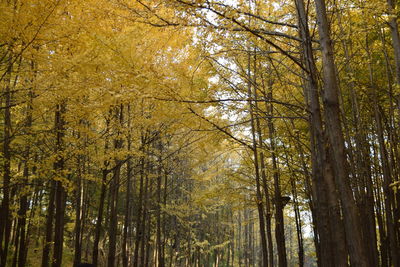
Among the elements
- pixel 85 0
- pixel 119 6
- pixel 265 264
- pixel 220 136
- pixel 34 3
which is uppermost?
pixel 85 0

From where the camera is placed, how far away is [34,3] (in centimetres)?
490

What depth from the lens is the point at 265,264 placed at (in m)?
7.50

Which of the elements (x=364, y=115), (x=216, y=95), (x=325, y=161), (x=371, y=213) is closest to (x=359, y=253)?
(x=325, y=161)

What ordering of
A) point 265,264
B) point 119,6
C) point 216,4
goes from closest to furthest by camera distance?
point 216,4
point 119,6
point 265,264

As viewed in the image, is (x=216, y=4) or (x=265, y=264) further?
(x=265, y=264)

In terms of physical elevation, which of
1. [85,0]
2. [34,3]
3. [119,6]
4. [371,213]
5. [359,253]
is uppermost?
[85,0]

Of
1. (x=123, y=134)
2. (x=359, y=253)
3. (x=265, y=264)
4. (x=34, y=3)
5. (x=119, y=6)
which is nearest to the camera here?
(x=359, y=253)

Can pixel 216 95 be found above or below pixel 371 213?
above

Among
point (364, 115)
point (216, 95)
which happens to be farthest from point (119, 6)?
point (364, 115)

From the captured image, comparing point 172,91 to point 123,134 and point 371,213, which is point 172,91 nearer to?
point 123,134

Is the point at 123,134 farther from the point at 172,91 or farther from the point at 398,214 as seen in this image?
the point at 398,214

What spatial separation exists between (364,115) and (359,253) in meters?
7.45

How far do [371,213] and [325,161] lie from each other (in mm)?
4577

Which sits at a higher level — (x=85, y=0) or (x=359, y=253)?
(x=85, y=0)
